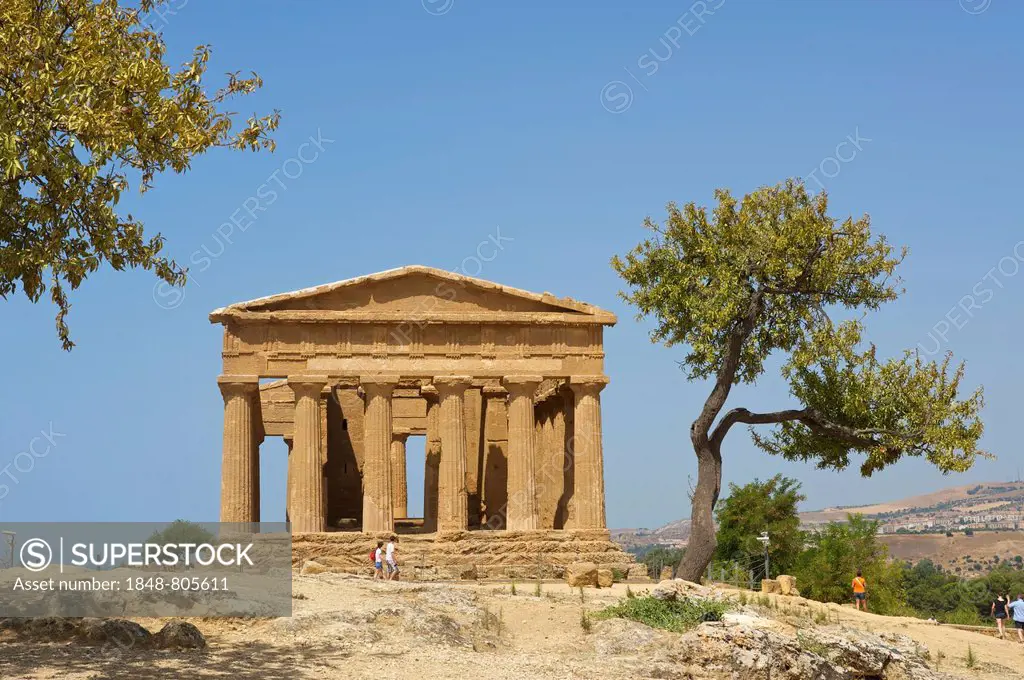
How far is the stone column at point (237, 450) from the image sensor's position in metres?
36.4

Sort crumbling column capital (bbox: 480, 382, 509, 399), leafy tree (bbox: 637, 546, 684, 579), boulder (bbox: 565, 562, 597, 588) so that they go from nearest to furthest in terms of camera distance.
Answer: boulder (bbox: 565, 562, 597, 588) < leafy tree (bbox: 637, 546, 684, 579) < crumbling column capital (bbox: 480, 382, 509, 399)

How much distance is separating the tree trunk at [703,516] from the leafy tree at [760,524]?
68.4ft

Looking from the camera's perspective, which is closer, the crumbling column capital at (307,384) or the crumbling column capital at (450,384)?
the crumbling column capital at (307,384)

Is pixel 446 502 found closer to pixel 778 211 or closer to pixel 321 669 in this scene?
pixel 778 211

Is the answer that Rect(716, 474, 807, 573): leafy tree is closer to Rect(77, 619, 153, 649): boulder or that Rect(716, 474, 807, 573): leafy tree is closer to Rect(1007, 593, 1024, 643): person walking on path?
Rect(1007, 593, 1024, 643): person walking on path

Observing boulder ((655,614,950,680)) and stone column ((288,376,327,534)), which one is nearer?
boulder ((655,614,950,680))

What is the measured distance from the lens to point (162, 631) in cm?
1686

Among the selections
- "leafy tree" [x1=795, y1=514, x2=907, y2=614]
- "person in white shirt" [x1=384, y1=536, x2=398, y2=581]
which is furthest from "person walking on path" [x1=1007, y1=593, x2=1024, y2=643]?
"person in white shirt" [x1=384, y1=536, x2=398, y2=581]

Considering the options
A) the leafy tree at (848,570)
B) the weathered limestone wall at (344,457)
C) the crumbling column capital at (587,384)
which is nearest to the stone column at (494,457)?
the crumbling column capital at (587,384)

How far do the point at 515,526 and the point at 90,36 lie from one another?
23.7m

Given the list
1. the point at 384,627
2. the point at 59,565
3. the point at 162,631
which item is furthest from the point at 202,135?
the point at 59,565

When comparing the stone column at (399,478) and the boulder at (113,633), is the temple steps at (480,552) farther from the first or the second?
the boulder at (113,633)

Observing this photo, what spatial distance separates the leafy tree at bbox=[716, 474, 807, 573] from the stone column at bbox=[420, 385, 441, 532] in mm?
15590

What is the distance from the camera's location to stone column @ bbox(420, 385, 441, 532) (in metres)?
41.7
